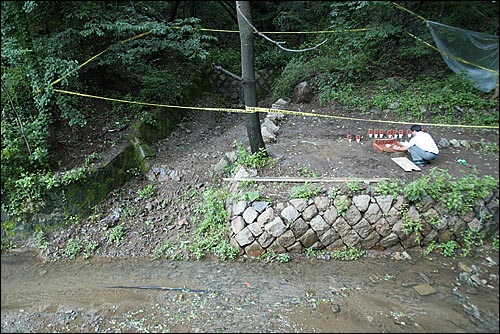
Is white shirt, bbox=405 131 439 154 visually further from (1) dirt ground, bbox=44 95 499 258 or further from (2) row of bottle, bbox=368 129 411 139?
(2) row of bottle, bbox=368 129 411 139

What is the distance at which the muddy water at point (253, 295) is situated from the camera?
3.66 meters

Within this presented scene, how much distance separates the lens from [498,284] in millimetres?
4098

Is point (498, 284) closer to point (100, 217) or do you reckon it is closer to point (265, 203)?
point (265, 203)

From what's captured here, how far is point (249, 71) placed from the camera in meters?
5.38

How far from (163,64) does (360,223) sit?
269 inches

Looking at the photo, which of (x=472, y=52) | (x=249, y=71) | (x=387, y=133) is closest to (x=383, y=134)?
(x=387, y=133)

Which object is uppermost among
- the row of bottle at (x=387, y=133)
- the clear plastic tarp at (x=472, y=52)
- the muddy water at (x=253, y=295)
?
the clear plastic tarp at (x=472, y=52)

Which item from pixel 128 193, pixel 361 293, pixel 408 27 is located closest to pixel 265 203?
pixel 361 293

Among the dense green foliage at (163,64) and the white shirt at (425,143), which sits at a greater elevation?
the dense green foliage at (163,64)

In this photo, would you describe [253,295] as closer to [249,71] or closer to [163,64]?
[249,71]

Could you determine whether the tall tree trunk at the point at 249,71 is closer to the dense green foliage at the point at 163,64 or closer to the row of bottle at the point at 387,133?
the dense green foliage at the point at 163,64

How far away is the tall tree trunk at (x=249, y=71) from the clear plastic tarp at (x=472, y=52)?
11.7 feet

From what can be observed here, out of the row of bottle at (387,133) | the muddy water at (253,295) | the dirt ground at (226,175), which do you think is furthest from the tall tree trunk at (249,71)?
the row of bottle at (387,133)

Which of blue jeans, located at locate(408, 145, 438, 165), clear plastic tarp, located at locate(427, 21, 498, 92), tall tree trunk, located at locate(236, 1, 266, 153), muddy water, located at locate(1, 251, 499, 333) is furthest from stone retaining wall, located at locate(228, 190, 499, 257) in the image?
clear plastic tarp, located at locate(427, 21, 498, 92)
